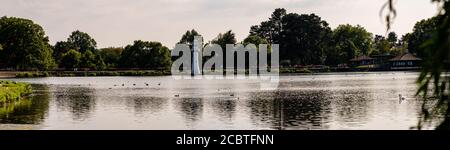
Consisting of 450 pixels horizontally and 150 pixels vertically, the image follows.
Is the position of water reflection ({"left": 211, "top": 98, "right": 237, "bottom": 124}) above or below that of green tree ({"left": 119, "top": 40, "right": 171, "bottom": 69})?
below

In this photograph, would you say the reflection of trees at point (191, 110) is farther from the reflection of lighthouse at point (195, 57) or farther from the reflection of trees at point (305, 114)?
the reflection of lighthouse at point (195, 57)

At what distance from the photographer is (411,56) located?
155m

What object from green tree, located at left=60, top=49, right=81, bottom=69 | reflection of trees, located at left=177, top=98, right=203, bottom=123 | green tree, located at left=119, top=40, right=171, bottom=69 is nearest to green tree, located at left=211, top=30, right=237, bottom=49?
green tree, located at left=119, top=40, right=171, bottom=69

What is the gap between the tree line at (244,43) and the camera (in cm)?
13338

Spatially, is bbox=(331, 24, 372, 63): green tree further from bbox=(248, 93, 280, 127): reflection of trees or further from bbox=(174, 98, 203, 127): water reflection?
bbox=(174, 98, 203, 127): water reflection

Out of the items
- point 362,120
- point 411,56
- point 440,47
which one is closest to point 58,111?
point 362,120

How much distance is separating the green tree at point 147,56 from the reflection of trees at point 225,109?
10539 cm

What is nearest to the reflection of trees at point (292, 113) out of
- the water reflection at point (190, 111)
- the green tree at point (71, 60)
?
the water reflection at point (190, 111)

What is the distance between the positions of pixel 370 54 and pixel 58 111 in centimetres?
15236

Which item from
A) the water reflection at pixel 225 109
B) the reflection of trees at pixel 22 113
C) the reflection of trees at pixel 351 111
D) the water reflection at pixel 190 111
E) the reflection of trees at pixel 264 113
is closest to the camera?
the reflection of trees at pixel 264 113

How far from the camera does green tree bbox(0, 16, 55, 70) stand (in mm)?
132500

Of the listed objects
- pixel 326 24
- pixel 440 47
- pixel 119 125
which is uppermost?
pixel 326 24

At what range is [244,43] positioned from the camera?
523 feet
